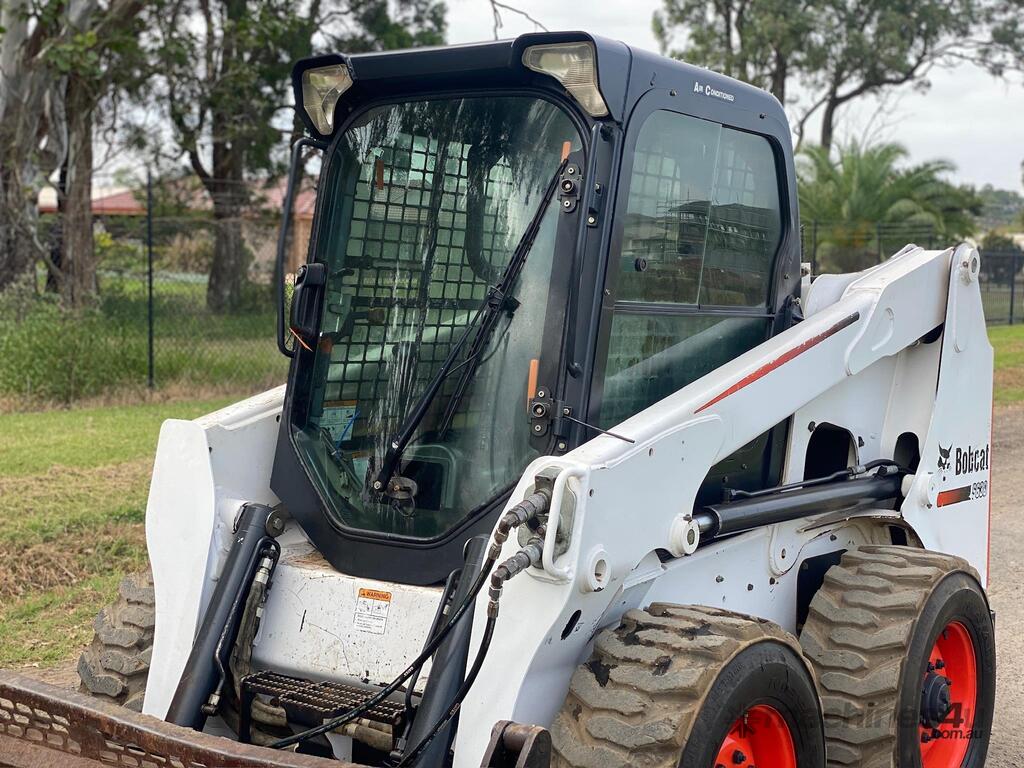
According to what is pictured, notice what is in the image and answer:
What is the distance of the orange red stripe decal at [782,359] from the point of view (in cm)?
379

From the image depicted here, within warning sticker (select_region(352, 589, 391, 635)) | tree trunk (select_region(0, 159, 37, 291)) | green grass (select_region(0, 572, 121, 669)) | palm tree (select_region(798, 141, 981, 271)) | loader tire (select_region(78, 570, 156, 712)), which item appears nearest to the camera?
warning sticker (select_region(352, 589, 391, 635))

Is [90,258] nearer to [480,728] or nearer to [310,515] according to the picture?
[310,515]

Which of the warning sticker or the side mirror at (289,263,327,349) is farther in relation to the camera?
the side mirror at (289,263,327,349)

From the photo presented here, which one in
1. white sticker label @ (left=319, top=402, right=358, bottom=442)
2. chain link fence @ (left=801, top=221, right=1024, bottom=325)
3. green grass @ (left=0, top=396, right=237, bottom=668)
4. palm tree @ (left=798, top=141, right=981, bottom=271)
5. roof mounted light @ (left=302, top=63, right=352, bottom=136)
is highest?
palm tree @ (left=798, top=141, right=981, bottom=271)

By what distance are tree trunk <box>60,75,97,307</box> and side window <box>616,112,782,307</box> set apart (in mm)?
10386

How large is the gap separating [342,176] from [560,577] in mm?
1723

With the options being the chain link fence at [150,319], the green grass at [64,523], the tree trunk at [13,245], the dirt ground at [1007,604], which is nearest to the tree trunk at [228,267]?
the chain link fence at [150,319]

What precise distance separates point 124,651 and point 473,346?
150 centimetres

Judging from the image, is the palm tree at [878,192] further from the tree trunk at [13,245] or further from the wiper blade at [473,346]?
the wiper blade at [473,346]

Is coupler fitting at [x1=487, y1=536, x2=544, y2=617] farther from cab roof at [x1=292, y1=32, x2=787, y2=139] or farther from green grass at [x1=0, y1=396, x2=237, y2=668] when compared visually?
green grass at [x1=0, y1=396, x2=237, y2=668]

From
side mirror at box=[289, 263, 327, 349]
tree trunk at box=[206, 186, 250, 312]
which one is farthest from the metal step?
tree trunk at box=[206, 186, 250, 312]

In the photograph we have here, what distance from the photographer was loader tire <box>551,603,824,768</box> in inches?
123

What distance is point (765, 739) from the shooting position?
11.7 feet

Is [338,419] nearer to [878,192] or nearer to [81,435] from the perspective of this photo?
[81,435]
